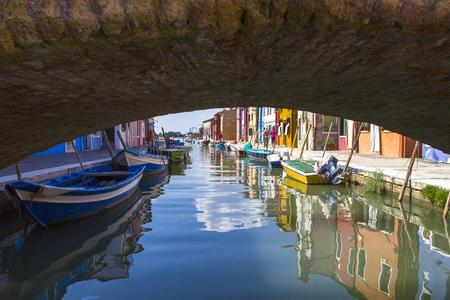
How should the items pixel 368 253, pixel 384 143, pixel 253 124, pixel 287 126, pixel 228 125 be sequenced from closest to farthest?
pixel 368 253
pixel 384 143
pixel 287 126
pixel 253 124
pixel 228 125

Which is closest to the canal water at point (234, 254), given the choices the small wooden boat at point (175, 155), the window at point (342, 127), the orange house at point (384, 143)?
the orange house at point (384, 143)

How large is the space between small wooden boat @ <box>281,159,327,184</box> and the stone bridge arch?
14.4 metres

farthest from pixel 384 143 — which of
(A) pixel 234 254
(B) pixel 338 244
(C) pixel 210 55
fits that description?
(C) pixel 210 55

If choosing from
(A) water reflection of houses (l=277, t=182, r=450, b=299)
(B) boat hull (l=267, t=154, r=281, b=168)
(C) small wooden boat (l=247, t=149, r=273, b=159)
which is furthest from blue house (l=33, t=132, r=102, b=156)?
(A) water reflection of houses (l=277, t=182, r=450, b=299)

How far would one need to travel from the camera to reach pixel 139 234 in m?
9.89

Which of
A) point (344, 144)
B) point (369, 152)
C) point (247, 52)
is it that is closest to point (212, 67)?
point (247, 52)

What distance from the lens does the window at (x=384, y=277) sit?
6.74 m

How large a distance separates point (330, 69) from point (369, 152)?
22639 millimetres

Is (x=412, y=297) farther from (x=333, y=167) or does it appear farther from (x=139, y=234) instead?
(x=333, y=167)

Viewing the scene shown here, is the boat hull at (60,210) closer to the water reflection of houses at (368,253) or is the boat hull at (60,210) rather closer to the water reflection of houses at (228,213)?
the water reflection of houses at (228,213)

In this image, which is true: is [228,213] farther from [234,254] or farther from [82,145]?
[82,145]

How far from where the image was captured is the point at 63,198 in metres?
9.72

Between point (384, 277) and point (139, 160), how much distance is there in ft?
45.4

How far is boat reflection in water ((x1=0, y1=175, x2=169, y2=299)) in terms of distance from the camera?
22.7ft
